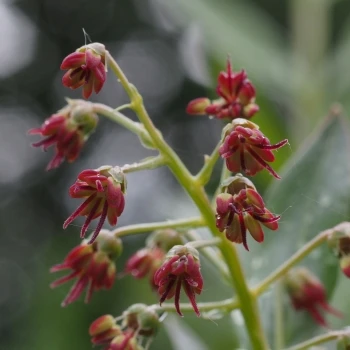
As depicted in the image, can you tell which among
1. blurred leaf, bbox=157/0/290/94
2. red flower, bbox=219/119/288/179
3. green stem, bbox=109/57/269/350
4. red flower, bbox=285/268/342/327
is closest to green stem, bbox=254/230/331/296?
green stem, bbox=109/57/269/350

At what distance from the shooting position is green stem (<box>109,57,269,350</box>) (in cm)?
130

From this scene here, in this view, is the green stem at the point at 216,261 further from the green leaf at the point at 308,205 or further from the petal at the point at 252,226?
the green leaf at the point at 308,205

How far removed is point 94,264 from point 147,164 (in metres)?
0.27

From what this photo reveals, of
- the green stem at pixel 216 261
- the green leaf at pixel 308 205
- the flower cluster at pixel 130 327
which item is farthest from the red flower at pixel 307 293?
the flower cluster at pixel 130 327

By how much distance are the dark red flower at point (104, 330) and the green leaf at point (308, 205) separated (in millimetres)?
576

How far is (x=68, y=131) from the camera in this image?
1.41 meters

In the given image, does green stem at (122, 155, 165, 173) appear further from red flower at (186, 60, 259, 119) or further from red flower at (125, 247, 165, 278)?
red flower at (125, 247, 165, 278)

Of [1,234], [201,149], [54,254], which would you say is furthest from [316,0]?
[1,234]

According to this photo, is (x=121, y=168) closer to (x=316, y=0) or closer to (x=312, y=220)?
(x=312, y=220)

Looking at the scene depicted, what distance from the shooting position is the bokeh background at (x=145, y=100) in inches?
125

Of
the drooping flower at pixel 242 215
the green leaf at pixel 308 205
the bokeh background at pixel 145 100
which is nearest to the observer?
the drooping flower at pixel 242 215

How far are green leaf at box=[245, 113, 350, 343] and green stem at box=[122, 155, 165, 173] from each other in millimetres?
620

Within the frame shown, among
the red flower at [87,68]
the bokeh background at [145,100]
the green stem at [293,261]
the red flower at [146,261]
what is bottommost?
the bokeh background at [145,100]

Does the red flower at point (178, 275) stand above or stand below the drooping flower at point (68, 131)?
below
